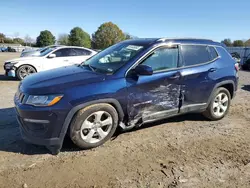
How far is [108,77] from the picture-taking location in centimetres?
352

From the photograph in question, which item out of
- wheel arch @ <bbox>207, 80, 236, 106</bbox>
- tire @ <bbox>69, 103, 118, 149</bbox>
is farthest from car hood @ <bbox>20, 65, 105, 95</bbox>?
wheel arch @ <bbox>207, 80, 236, 106</bbox>

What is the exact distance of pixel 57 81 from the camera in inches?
134

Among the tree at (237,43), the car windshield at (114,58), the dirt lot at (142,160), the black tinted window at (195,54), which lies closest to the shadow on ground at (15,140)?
the dirt lot at (142,160)

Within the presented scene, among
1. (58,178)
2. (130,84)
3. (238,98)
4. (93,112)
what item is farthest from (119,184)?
(238,98)

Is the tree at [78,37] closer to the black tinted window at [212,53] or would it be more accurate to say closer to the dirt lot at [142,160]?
the black tinted window at [212,53]

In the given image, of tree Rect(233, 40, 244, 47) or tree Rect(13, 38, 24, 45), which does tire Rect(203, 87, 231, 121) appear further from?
tree Rect(13, 38, 24, 45)

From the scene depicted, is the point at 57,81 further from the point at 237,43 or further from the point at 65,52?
the point at 237,43

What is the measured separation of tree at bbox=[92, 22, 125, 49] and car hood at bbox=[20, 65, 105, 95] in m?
57.9

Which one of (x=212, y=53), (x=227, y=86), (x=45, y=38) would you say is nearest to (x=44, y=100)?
(x=212, y=53)

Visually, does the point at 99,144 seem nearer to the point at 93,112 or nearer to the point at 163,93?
the point at 93,112

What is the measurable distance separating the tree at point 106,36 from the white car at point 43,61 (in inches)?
2011

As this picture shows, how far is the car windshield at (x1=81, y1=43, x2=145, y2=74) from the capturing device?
3.84m

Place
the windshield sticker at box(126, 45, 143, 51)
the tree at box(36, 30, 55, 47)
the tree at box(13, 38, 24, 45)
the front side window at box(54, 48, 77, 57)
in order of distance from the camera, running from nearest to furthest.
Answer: the windshield sticker at box(126, 45, 143, 51)
the front side window at box(54, 48, 77, 57)
the tree at box(36, 30, 55, 47)
the tree at box(13, 38, 24, 45)

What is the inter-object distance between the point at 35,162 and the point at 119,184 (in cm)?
128
